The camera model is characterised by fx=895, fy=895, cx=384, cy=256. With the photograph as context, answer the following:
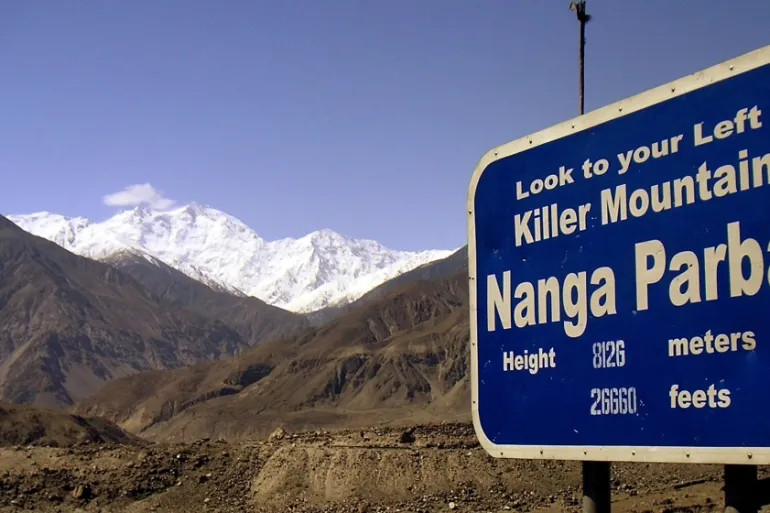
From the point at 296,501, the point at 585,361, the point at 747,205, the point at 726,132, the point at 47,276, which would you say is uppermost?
the point at 47,276

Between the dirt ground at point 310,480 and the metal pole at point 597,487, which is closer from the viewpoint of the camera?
the metal pole at point 597,487

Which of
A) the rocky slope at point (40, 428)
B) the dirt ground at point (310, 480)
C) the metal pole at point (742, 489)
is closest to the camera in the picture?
the metal pole at point (742, 489)

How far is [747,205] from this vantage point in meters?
2.61

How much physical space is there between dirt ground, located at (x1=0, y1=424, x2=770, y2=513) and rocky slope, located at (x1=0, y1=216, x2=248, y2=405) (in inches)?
4482

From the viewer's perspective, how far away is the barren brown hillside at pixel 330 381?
272ft

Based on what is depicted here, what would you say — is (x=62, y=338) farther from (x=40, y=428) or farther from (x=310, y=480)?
(x=310, y=480)

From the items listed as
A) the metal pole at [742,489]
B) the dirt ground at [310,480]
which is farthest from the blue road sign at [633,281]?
the dirt ground at [310,480]

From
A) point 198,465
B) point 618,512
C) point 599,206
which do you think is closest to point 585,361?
point 599,206

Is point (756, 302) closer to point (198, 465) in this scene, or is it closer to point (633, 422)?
point (633, 422)

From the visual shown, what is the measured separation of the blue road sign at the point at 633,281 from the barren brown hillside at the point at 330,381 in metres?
68.2

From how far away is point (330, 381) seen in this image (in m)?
97.1

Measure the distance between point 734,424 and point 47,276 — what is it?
19597cm

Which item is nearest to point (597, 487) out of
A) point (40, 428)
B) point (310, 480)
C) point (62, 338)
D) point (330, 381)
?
point (310, 480)

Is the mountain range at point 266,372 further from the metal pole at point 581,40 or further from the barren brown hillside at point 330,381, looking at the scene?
the metal pole at point 581,40
